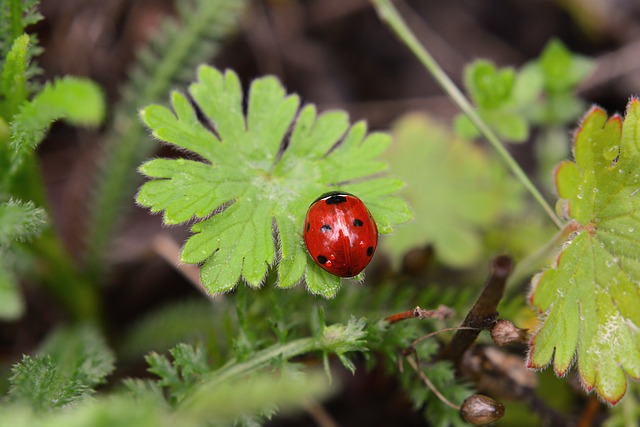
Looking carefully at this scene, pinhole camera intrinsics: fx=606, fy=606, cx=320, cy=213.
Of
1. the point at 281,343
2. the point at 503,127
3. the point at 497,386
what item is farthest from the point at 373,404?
the point at 503,127

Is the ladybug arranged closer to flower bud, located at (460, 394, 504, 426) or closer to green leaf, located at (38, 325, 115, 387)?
flower bud, located at (460, 394, 504, 426)

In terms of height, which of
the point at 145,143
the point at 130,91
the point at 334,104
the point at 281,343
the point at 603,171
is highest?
the point at 130,91

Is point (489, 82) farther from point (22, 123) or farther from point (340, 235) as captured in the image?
point (22, 123)

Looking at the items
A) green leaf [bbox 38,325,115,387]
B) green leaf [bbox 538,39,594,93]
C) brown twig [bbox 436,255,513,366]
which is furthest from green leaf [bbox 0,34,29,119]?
green leaf [bbox 538,39,594,93]

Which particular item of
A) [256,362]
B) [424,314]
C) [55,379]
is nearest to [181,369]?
[256,362]

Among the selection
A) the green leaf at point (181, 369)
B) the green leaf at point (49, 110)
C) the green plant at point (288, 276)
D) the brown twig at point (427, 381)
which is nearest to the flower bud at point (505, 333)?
the green plant at point (288, 276)

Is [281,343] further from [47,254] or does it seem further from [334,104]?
[334,104]

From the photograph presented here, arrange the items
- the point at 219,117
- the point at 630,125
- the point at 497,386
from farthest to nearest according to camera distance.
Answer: the point at 497,386
the point at 219,117
the point at 630,125

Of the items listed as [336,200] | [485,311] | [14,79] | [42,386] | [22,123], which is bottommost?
[485,311]
